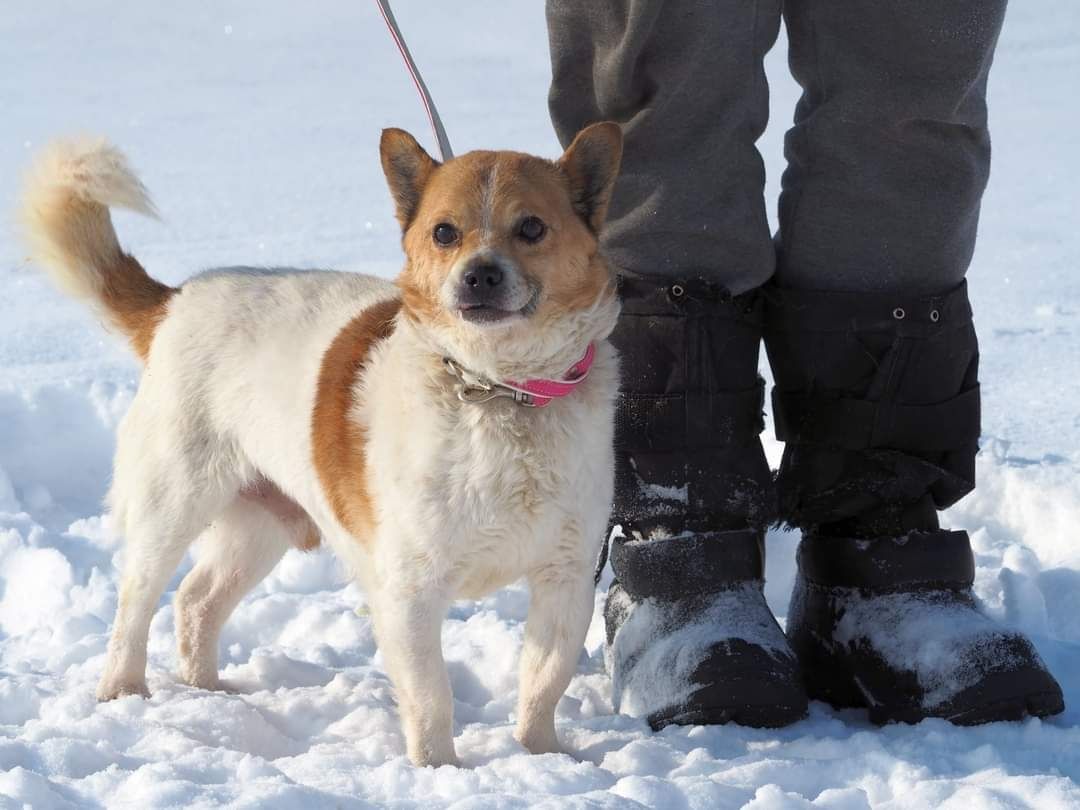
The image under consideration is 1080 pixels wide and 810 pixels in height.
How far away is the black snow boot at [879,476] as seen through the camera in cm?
262

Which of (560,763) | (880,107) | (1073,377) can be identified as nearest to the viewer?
(560,763)

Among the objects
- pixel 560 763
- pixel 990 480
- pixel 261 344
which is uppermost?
pixel 261 344

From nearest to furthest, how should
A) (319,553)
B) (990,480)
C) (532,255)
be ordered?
(532,255), (319,553), (990,480)

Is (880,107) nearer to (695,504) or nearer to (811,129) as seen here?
(811,129)

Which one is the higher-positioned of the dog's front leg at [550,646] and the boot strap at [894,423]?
the boot strap at [894,423]

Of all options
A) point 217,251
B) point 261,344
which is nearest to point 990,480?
point 261,344

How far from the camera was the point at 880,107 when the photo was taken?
8.38ft

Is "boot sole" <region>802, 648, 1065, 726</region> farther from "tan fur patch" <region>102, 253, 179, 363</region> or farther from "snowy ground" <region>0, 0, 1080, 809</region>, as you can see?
"tan fur patch" <region>102, 253, 179, 363</region>

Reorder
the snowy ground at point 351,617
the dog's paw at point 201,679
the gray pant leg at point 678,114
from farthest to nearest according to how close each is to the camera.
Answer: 1. the dog's paw at point 201,679
2. the gray pant leg at point 678,114
3. the snowy ground at point 351,617

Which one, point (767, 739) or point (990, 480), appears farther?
point (990, 480)

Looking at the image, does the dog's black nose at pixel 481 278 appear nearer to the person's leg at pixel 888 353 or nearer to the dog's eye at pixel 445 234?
the dog's eye at pixel 445 234

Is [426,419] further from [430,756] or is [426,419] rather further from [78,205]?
[78,205]

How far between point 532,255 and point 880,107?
0.77 metres

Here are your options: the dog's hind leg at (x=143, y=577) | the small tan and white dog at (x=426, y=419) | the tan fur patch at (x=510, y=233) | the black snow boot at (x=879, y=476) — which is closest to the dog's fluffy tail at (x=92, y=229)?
the small tan and white dog at (x=426, y=419)
